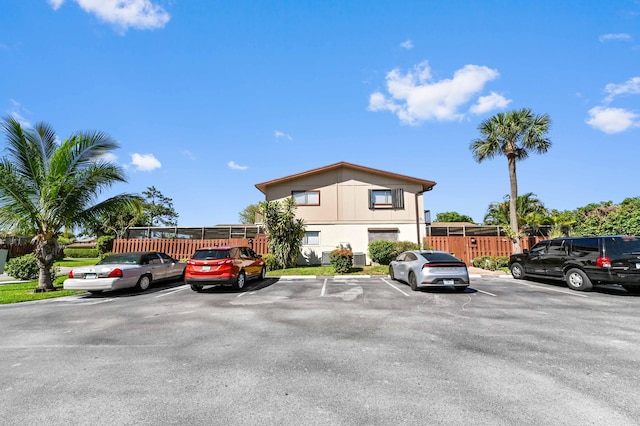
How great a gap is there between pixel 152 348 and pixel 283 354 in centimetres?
225

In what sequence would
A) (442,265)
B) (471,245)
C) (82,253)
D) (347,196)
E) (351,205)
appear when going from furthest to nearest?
(82,253), (347,196), (351,205), (471,245), (442,265)

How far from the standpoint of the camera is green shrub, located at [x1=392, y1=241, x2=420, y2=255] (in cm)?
1850

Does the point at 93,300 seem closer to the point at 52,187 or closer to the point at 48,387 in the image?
the point at 52,187

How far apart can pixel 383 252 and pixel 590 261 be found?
32.3ft

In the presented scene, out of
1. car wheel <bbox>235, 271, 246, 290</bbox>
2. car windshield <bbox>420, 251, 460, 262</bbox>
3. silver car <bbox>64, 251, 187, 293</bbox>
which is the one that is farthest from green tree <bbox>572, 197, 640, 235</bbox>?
silver car <bbox>64, 251, 187, 293</bbox>

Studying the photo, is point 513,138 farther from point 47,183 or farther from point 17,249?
point 17,249

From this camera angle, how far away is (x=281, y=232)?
18016 mm

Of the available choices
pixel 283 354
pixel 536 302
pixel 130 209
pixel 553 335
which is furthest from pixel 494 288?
pixel 130 209

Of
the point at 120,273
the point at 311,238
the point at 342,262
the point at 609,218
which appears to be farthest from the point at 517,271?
the point at 120,273

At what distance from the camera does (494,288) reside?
11.0 metres

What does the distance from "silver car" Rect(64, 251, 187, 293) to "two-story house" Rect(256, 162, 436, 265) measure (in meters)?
9.87

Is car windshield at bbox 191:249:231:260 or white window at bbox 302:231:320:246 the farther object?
white window at bbox 302:231:320:246

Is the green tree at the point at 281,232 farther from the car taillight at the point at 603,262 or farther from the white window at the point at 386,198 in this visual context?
the car taillight at the point at 603,262

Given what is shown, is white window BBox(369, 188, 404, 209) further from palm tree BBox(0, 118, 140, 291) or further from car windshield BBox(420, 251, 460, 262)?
palm tree BBox(0, 118, 140, 291)
